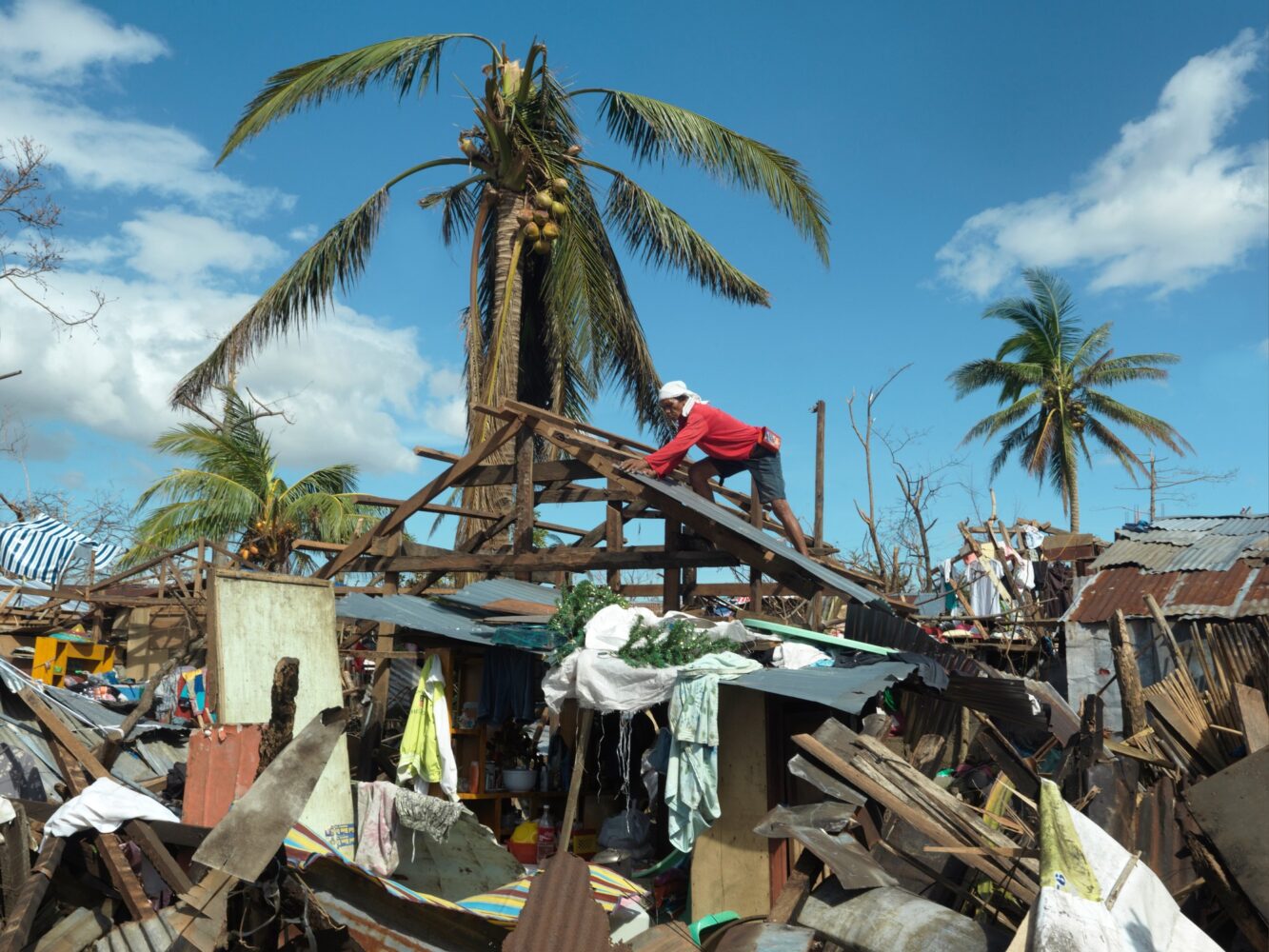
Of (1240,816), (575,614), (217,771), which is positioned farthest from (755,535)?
(217,771)

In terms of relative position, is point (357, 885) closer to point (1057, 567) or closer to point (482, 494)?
point (482, 494)

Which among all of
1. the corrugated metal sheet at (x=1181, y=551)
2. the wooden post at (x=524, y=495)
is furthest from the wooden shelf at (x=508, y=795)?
the corrugated metal sheet at (x=1181, y=551)

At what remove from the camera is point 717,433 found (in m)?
10.0

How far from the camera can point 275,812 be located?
506 centimetres

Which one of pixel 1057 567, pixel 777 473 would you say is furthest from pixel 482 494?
pixel 1057 567

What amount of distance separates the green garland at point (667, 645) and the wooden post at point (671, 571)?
5.14ft

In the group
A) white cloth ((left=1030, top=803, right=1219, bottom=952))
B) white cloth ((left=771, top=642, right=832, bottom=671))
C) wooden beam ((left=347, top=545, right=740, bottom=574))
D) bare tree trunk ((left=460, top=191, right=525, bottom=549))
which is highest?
bare tree trunk ((left=460, top=191, right=525, bottom=549))

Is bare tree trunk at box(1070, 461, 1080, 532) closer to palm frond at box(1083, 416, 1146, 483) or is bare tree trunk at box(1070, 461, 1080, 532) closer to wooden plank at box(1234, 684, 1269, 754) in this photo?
palm frond at box(1083, 416, 1146, 483)

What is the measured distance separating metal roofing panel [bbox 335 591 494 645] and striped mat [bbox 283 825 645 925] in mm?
2072

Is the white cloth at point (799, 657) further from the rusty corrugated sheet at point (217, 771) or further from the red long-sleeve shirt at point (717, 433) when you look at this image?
the rusty corrugated sheet at point (217, 771)

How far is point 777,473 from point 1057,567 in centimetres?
775

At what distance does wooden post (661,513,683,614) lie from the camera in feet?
32.3

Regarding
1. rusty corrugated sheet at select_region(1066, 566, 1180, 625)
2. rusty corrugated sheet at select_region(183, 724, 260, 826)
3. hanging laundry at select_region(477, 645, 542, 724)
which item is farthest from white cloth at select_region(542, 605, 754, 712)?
rusty corrugated sheet at select_region(1066, 566, 1180, 625)

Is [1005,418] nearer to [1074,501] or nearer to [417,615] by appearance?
[1074,501]
